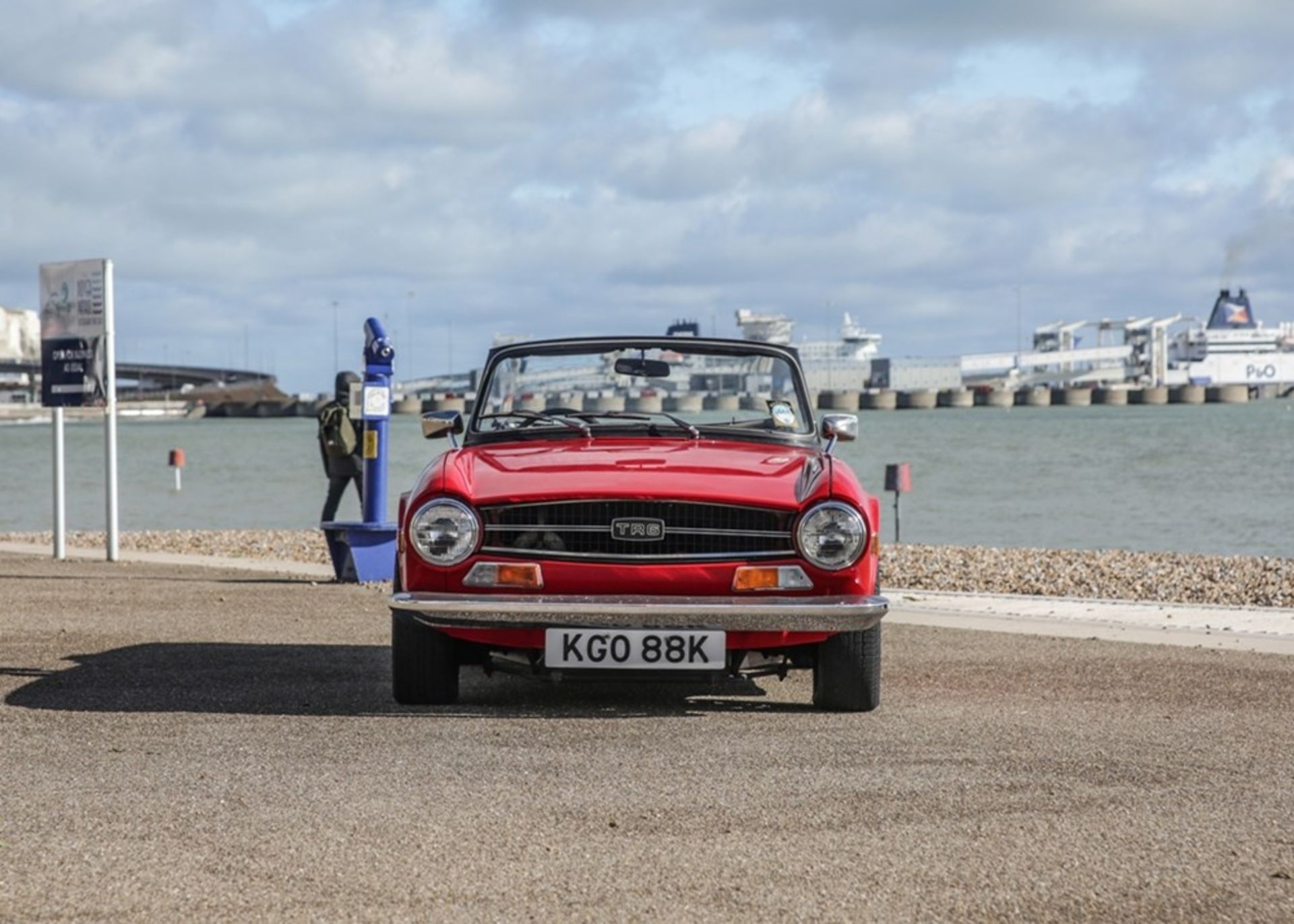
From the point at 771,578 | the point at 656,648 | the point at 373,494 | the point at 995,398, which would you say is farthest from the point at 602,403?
the point at 995,398

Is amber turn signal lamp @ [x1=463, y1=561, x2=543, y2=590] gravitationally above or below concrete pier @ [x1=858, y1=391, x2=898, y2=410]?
below

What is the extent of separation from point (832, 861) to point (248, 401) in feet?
582

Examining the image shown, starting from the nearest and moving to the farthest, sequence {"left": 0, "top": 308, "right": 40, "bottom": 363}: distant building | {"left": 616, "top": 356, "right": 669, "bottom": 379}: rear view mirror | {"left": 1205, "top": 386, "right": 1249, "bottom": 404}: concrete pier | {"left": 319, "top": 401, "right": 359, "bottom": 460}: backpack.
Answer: {"left": 616, "top": 356, "right": 669, "bottom": 379}: rear view mirror → {"left": 319, "top": 401, "right": 359, "bottom": 460}: backpack → {"left": 1205, "top": 386, "right": 1249, "bottom": 404}: concrete pier → {"left": 0, "top": 308, "right": 40, "bottom": 363}: distant building

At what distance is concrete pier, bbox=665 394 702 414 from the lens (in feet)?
23.4

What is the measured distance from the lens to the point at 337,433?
15133 millimetres

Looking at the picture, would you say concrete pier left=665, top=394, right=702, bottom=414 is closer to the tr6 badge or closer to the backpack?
the tr6 badge

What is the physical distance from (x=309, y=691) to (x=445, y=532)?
A: 1385 mm

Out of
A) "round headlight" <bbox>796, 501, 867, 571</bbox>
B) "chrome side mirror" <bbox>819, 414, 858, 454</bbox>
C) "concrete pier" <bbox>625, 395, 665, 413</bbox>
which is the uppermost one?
"concrete pier" <bbox>625, 395, 665, 413</bbox>

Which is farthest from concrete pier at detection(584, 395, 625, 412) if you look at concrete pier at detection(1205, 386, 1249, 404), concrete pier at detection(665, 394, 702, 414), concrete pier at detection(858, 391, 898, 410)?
concrete pier at detection(1205, 386, 1249, 404)

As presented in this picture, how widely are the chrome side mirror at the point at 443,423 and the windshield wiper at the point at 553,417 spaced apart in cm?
11

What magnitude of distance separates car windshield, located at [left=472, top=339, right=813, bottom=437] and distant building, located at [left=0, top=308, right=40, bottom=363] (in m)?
165

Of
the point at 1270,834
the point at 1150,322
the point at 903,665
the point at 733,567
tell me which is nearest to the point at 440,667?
the point at 733,567

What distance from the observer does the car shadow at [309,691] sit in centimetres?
706

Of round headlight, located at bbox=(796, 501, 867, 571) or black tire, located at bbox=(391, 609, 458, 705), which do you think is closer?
round headlight, located at bbox=(796, 501, 867, 571)
